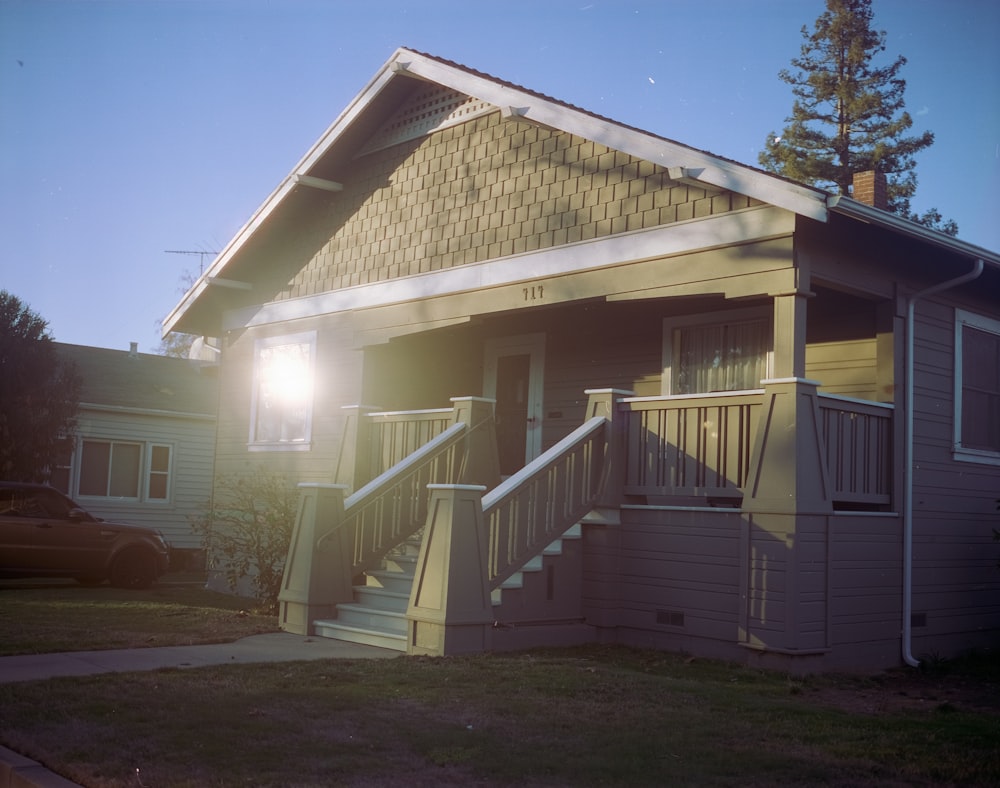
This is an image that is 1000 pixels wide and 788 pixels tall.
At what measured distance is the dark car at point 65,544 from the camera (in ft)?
57.0

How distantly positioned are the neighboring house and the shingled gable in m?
8.38

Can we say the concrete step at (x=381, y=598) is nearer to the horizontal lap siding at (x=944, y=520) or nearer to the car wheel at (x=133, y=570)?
the horizontal lap siding at (x=944, y=520)

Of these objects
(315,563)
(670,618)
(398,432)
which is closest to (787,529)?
(670,618)

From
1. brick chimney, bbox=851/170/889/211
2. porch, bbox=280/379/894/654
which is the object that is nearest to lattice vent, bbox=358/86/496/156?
porch, bbox=280/379/894/654

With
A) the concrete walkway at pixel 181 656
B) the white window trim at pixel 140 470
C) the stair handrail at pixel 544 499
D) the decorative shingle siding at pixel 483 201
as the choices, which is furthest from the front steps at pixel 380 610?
the white window trim at pixel 140 470

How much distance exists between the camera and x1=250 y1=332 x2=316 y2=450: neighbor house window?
57.0ft

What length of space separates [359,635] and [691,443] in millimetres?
3863

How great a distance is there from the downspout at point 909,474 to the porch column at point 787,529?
1.62 metres

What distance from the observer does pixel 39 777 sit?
593 centimetres

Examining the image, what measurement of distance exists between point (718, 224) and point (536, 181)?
296cm

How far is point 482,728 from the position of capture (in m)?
6.77

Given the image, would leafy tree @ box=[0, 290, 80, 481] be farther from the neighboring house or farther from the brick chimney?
the brick chimney

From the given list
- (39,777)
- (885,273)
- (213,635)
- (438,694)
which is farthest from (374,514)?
(39,777)

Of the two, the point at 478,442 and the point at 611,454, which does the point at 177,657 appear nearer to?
the point at 611,454
